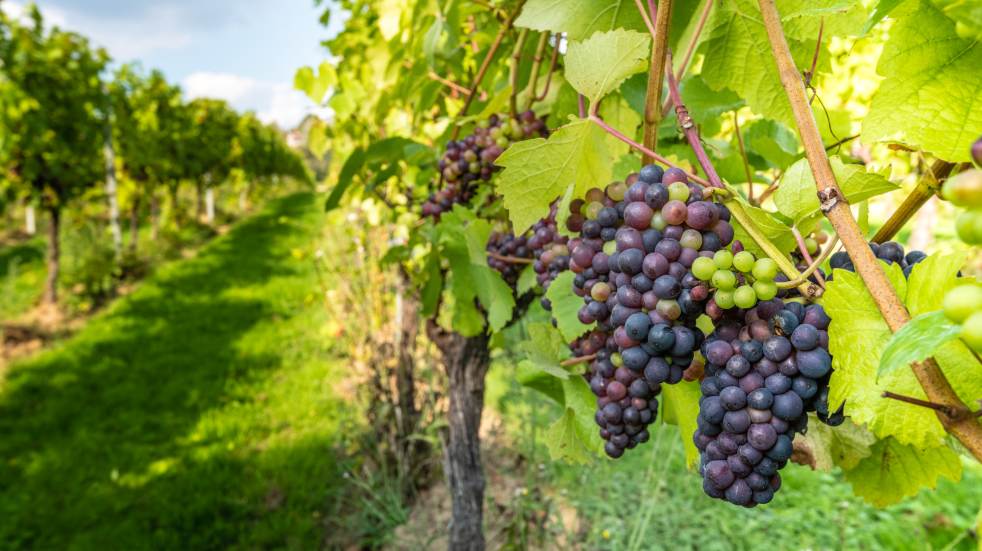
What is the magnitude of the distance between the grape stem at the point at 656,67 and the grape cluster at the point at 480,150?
1.46ft

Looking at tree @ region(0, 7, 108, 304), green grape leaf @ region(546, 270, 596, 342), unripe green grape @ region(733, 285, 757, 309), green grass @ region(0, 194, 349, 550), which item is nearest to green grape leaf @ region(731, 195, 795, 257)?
unripe green grape @ region(733, 285, 757, 309)

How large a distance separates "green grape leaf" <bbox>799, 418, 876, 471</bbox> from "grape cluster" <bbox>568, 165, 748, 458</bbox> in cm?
29

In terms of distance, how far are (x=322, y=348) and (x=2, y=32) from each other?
7.81 metres

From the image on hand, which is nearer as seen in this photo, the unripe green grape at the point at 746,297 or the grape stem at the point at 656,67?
the unripe green grape at the point at 746,297

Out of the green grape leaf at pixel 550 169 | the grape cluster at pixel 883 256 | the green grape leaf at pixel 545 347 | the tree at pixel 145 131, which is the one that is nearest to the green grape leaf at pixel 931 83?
the grape cluster at pixel 883 256

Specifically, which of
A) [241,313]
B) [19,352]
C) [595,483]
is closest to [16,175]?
[19,352]

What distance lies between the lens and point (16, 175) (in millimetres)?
10016

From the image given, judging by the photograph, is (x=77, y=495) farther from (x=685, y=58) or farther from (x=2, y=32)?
(x=2, y=32)

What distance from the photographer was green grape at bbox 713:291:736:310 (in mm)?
624

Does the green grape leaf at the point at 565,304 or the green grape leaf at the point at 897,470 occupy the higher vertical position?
the green grape leaf at the point at 565,304

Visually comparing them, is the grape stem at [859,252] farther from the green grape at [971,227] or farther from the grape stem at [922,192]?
the green grape at [971,227]

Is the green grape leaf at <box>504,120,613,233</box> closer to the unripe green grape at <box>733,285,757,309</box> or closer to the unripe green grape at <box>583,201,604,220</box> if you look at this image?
the unripe green grape at <box>583,201,604,220</box>

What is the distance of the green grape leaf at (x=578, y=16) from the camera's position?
945 millimetres

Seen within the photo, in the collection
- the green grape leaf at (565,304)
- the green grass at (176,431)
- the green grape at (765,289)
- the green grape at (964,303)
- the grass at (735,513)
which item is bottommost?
the green grass at (176,431)
